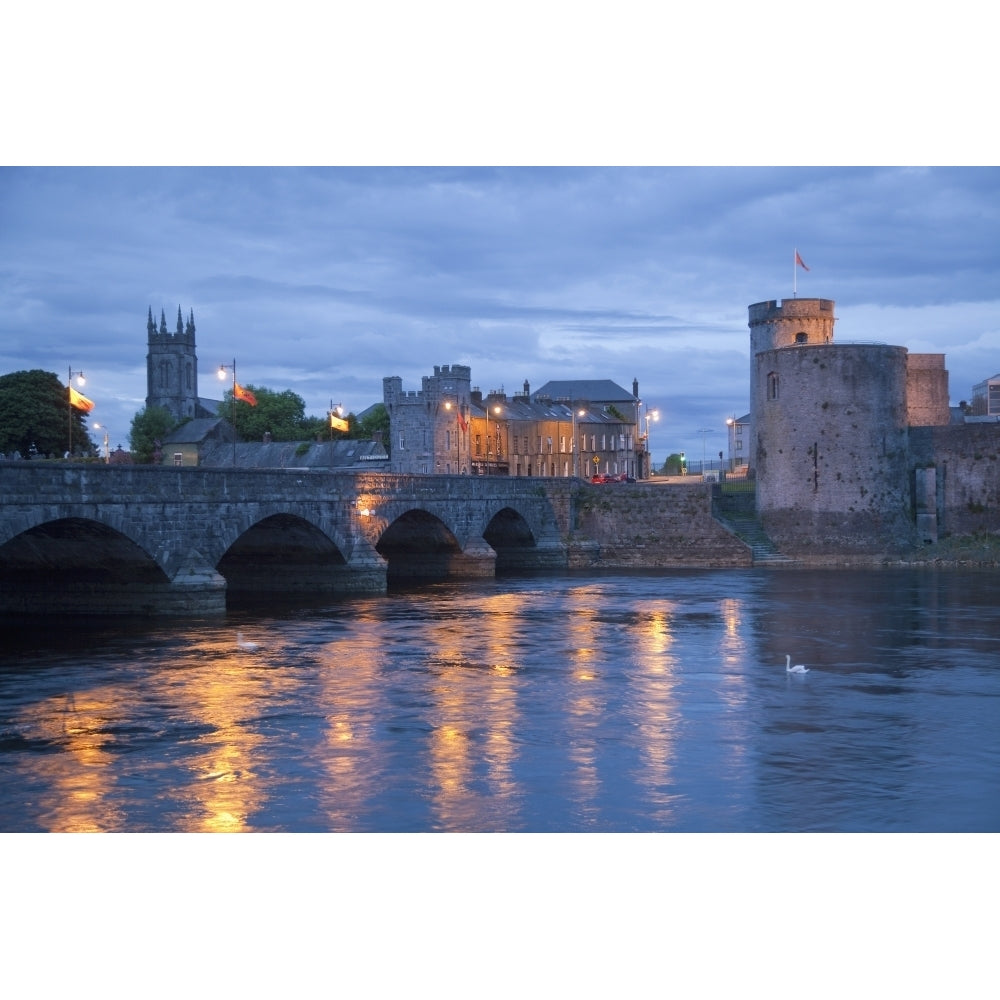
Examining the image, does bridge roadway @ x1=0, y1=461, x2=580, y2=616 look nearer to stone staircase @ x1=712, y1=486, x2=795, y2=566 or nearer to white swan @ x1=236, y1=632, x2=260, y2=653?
white swan @ x1=236, y1=632, x2=260, y2=653

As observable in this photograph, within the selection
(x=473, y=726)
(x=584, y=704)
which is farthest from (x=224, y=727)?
(x=584, y=704)

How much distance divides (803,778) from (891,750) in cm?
252

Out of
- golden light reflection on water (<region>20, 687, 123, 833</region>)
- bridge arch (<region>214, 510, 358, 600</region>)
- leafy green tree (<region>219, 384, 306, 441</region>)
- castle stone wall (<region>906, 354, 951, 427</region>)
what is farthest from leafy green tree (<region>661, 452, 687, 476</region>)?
golden light reflection on water (<region>20, 687, 123, 833</region>)

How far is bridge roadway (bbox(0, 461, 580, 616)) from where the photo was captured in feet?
108

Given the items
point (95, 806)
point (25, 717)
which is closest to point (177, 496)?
point (25, 717)

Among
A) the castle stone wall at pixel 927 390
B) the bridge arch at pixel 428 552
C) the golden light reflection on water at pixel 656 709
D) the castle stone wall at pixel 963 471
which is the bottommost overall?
the golden light reflection on water at pixel 656 709

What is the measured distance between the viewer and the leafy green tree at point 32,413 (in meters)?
84.4

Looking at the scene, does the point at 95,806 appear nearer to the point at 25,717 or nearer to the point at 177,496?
the point at 25,717

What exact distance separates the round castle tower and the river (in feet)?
63.5

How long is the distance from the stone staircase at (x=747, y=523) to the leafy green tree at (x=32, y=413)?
4240 centimetres

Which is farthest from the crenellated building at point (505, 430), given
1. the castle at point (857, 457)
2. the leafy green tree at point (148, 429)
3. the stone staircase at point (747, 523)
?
the leafy green tree at point (148, 429)

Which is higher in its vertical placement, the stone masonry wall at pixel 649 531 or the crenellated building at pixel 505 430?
the crenellated building at pixel 505 430

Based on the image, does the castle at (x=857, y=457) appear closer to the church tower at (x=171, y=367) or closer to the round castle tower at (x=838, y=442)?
the round castle tower at (x=838, y=442)

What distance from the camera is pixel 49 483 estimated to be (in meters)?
31.2
